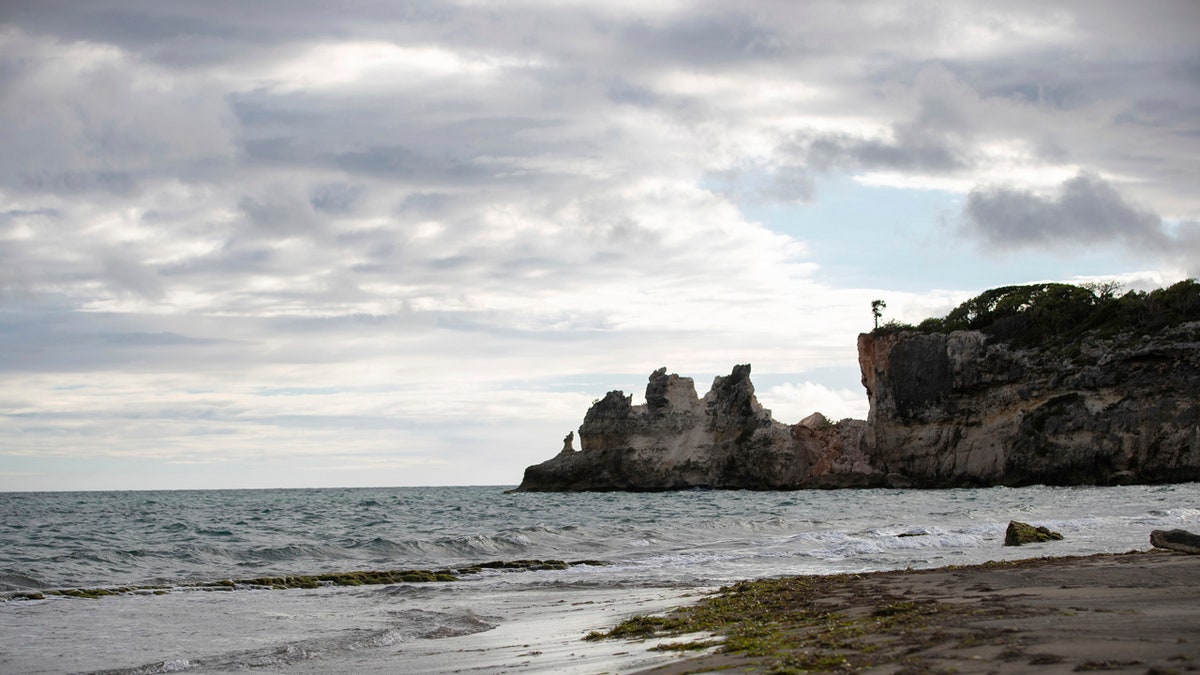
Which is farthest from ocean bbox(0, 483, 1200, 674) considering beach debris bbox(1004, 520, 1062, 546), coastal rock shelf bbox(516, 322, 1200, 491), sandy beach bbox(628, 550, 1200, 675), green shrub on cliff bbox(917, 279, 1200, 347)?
green shrub on cliff bbox(917, 279, 1200, 347)

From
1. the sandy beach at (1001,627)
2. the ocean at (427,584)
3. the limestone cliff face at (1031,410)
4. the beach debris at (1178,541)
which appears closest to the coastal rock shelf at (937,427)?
the limestone cliff face at (1031,410)

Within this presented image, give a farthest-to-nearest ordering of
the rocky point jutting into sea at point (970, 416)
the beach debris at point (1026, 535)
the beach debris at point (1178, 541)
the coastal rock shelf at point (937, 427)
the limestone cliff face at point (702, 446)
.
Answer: the limestone cliff face at point (702, 446) < the rocky point jutting into sea at point (970, 416) < the coastal rock shelf at point (937, 427) < the beach debris at point (1026, 535) < the beach debris at point (1178, 541)

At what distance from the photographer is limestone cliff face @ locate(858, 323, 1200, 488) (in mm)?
56188

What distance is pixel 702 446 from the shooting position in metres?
80.3

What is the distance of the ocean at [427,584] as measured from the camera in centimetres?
1028

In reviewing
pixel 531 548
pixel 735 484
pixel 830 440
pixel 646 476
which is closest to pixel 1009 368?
pixel 830 440

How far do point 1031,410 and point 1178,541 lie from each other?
52664 millimetres

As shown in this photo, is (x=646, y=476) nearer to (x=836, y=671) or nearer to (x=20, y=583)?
(x=20, y=583)

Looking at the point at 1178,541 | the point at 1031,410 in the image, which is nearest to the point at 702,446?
the point at 1031,410

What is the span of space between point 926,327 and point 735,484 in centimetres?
1963

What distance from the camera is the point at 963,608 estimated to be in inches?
357

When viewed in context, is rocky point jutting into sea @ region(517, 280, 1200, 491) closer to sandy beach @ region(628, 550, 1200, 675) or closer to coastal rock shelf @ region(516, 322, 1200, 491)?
coastal rock shelf @ region(516, 322, 1200, 491)

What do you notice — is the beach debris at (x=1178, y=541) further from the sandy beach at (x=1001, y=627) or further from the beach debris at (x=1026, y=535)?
the beach debris at (x=1026, y=535)

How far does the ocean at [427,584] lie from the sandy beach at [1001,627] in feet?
4.98
